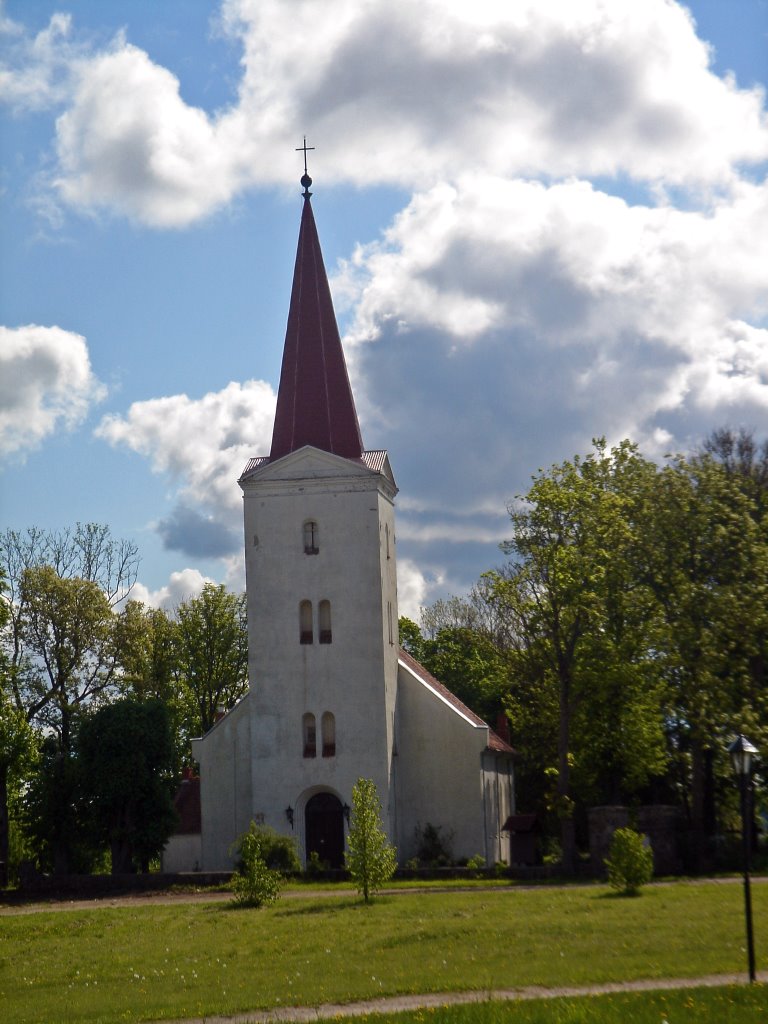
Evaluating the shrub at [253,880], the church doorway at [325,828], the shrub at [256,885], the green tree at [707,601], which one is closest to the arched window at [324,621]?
the church doorway at [325,828]

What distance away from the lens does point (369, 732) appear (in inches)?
1679

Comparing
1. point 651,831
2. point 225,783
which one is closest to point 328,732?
point 225,783

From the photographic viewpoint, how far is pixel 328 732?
43250mm

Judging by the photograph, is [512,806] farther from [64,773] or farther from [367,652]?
[64,773]

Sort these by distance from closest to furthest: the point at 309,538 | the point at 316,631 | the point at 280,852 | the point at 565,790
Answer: the point at 565,790 → the point at 280,852 → the point at 316,631 → the point at 309,538

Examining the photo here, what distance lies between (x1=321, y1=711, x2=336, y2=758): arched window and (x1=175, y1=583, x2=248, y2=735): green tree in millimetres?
21035

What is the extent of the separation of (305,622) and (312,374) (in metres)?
9.15

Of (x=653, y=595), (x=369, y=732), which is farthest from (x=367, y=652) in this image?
(x=653, y=595)

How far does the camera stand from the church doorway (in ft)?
139

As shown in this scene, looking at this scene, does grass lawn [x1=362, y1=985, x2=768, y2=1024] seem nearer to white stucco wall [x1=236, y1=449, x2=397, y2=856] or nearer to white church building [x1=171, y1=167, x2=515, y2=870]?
white church building [x1=171, y1=167, x2=515, y2=870]

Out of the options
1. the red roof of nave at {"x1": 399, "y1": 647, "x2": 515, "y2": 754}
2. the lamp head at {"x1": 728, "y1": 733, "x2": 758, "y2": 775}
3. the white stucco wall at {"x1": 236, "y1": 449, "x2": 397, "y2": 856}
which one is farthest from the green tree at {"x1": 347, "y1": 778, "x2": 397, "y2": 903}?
the red roof of nave at {"x1": 399, "y1": 647, "x2": 515, "y2": 754}

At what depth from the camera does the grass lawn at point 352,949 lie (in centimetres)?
1702

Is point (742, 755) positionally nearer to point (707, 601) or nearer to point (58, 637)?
point (707, 601)

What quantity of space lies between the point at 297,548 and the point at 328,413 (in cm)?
510
